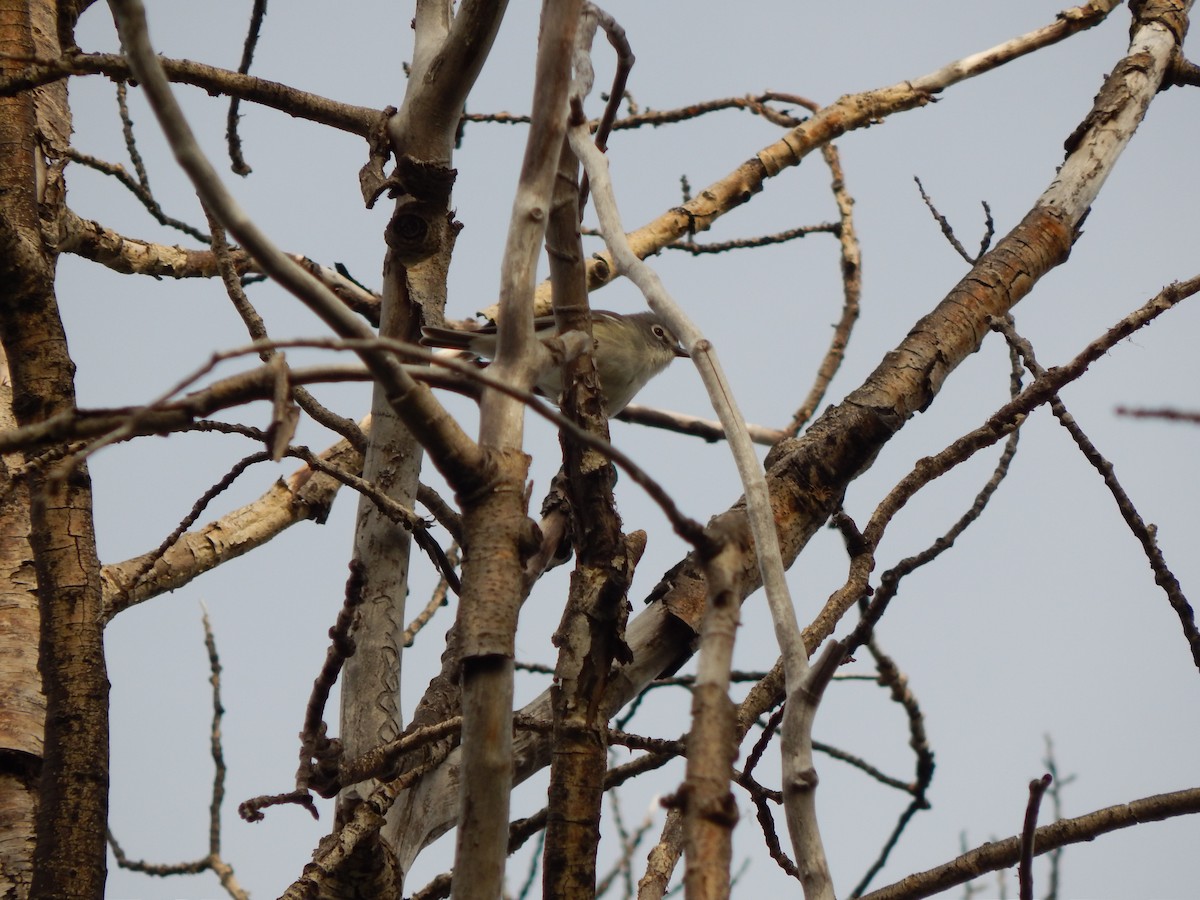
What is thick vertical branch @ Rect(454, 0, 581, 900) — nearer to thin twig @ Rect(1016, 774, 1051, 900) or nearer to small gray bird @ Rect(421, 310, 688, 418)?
thin twig @ Rect(1016, 774, 1051, 900)

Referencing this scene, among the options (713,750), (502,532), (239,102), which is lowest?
(713,750)

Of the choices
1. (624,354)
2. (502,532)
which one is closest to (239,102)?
(624,354)

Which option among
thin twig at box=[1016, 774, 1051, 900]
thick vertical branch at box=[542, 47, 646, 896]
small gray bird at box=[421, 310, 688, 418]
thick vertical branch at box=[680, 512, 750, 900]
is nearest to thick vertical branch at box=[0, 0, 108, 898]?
thick vertical branch at box=[542, 47, 646, 896]

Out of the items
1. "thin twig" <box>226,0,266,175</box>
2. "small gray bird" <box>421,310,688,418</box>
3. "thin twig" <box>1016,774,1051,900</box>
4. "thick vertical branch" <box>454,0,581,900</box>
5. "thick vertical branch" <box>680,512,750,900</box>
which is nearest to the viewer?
"thick vertical branch" <box>680,512,750,900</box>

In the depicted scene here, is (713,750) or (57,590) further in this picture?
(57,590)

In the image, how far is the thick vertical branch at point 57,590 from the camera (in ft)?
5.92

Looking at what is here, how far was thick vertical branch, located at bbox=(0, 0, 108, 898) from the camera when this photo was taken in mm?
1804

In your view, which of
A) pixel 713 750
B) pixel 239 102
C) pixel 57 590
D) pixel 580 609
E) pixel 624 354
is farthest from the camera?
pixel 624 354

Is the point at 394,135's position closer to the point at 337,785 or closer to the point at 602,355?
the point at 337,785

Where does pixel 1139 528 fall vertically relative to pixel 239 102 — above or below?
below

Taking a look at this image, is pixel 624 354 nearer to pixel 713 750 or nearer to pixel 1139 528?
pixel 1139 528

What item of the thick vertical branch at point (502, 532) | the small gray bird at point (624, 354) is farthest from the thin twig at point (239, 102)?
the thick vertical branch at point (502, 532)

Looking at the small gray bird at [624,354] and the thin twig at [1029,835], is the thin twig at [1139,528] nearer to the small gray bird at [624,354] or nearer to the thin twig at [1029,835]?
the thin twig at [1029,835]

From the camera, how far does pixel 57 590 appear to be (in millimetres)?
1963
